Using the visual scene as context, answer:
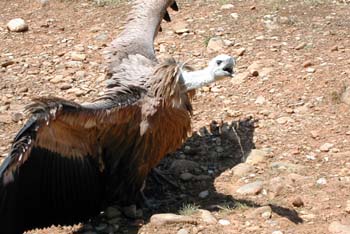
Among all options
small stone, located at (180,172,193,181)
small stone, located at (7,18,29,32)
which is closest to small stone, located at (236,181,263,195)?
small stone, located at (180,172,193,181)

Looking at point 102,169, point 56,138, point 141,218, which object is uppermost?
point 56,138

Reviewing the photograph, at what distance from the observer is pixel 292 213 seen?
5.00m

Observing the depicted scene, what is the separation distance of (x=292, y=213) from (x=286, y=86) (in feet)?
6.03

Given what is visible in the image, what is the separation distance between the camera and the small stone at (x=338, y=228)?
470 cm

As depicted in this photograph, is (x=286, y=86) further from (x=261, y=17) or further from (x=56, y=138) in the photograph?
(x=56, y=138)

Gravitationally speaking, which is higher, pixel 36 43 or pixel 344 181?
pixel 36 43

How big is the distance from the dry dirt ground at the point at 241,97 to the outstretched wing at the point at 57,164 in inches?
11.7

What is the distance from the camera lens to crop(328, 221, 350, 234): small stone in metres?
4.70

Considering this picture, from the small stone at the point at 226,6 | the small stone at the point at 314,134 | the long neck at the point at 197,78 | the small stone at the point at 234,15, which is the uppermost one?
the long neck at the point at 197,78

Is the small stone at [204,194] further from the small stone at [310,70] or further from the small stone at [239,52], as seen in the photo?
the small stone at [239,52]

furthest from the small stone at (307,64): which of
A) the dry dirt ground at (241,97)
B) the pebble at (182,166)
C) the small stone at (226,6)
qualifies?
the pebble at (182,166)

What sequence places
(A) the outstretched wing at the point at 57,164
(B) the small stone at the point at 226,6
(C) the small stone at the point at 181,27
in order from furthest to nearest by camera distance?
(B) the small stone at the point at 226,6 < (C) the small stone at the point at 181,27 < (A) the outstretched wing at the point at 57,164

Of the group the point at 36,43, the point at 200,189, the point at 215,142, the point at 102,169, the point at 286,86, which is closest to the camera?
the point at 102,169

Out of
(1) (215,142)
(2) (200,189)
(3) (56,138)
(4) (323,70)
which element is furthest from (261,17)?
(3) (56,138)
